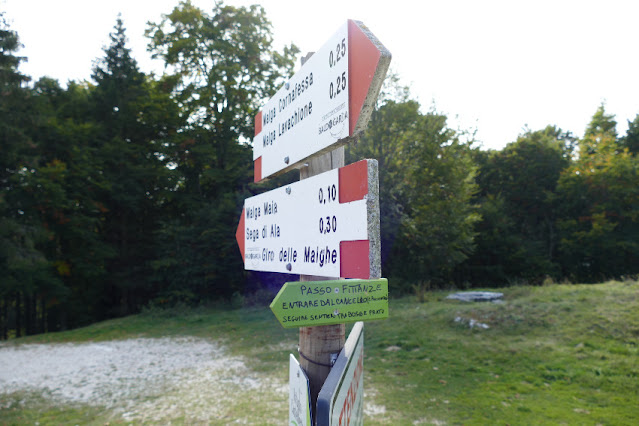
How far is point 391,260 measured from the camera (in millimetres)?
15727

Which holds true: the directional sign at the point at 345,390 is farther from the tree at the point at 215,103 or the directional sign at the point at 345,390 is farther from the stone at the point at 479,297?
the tree at the point at 215,103

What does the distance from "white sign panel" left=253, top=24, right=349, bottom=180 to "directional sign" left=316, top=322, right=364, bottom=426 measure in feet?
2.83

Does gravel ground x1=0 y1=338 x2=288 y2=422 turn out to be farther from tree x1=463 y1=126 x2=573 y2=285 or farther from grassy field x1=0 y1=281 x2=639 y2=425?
tree x1=463 y1=126 x2=573 y2=285

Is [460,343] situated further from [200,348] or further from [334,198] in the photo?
[334,198]

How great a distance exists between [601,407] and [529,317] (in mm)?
3180

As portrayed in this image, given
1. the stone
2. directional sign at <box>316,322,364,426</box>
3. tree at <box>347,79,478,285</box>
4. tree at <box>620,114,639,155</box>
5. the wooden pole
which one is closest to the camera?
directional sign at <box>316,322,364,426</box>

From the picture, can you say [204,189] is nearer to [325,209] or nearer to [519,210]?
[519,210]

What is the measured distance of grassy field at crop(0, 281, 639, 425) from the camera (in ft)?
15.6

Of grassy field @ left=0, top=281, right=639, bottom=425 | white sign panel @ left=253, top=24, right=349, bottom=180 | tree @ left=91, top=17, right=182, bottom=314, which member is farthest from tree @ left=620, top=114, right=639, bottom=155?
white sign panel @ left=253, top=24, right=349, bottom=180

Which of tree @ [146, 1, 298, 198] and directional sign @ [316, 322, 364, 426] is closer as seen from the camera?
directional sign @ [316, 322, 364, 426]

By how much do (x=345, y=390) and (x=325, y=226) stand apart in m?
0.61

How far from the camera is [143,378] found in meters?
6.90

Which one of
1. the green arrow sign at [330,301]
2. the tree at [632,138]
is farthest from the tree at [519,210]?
the green arrow sign at [330,301]

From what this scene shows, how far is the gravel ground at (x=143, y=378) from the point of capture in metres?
5.49
